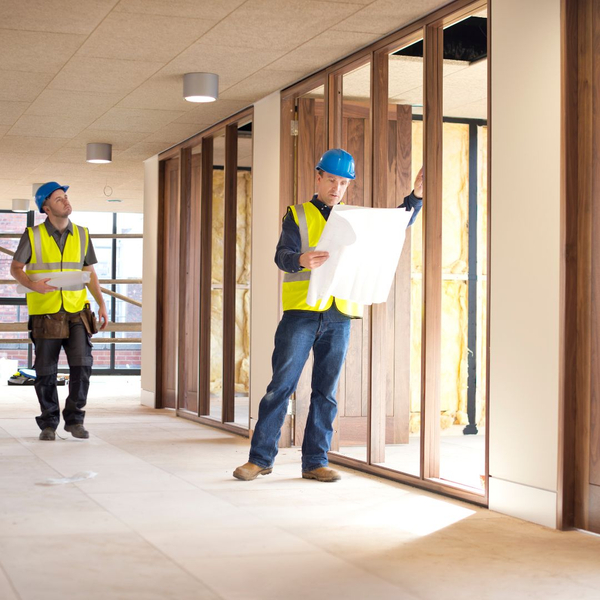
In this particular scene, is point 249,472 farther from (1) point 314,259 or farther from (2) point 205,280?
(2) point 205,280

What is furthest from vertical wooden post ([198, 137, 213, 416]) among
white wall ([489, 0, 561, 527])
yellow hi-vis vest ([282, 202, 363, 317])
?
white wall ([489, 0, 561, 527])

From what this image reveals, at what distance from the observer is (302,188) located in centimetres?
562

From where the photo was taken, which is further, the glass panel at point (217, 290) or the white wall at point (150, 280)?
the glass panel at point (217, 290)

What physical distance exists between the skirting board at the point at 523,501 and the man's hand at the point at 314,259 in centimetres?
112

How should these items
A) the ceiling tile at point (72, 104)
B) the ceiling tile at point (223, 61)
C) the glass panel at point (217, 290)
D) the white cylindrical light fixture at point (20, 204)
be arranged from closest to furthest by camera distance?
the ceiling tile at point (223, 61) < the ceiling tile at point (72, 104) < the glass panel at point (217, 290) < the white cylindrical light fixture at point (20, 204)

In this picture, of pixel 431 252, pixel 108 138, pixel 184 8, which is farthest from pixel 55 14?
pixel 108 138

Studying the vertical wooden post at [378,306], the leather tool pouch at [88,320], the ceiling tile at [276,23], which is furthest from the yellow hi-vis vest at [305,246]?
the leather tool pouch at [88,320]

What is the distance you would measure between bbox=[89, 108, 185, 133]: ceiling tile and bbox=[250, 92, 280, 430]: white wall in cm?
81

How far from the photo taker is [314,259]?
391 centimetres

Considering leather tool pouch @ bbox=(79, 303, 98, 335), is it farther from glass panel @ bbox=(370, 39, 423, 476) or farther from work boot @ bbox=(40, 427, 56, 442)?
glass panel @ bbox=(370, 39, 423, 476)

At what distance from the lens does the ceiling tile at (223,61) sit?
195 inches

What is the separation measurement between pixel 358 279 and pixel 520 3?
4.21ft

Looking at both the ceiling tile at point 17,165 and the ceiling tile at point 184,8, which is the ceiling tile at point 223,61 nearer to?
the ceiling tile at point 184,8

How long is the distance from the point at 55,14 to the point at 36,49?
2.19 ft
